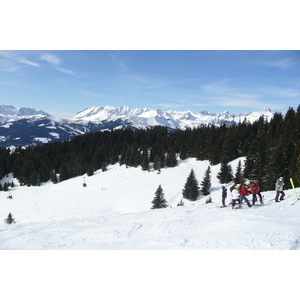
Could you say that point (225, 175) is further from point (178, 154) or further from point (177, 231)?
point (177, 231)

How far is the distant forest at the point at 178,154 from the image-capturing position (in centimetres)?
3375

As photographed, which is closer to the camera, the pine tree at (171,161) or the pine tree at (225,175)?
the pine tree at (225,175)

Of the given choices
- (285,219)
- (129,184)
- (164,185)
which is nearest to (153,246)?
(285,219)

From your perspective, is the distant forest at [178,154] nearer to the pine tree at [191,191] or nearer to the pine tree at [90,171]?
the pine tree at [90,171]

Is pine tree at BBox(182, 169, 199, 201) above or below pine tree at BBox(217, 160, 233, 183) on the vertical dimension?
below

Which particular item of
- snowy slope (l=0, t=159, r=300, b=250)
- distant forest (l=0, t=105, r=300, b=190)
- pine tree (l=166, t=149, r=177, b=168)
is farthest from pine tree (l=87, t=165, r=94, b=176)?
snowy slope (l=0, t=159, r=300, b=250)

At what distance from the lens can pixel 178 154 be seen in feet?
222

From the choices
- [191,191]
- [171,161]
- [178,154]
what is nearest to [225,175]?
[191,191]

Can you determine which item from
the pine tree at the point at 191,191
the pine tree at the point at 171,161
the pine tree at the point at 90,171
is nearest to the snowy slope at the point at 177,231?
A: the pine tree at the point at 191,191

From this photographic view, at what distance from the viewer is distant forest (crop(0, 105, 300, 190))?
33750mm

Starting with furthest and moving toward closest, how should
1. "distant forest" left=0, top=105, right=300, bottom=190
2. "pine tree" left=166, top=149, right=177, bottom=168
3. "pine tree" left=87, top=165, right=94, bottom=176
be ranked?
"pine tree" left=87, top=165, right=94, bottom=176 → "pine tree" left=166, top=149, right=177, bottom=168 → "distant forest" left=0, top=105, right=300, bottom=190

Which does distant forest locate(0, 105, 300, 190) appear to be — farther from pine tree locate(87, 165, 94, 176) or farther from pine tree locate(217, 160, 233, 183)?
pine tree locate(217, 160, 233, 183)

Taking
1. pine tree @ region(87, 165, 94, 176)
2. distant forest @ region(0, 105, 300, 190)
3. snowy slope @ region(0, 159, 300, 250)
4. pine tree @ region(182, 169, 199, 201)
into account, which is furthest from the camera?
pine tree @ region(87, 165, 94, 176)

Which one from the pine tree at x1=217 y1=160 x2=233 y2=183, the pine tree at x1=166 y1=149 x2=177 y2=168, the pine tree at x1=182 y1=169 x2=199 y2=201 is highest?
the pine tree at x1=166 y1=149 x2=177 y2=168
